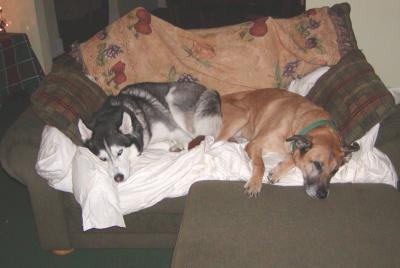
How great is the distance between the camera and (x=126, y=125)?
2387mm

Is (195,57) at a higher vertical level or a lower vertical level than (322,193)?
higher

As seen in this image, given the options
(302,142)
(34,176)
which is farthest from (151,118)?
(302,142)

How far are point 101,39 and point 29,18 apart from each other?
225cm

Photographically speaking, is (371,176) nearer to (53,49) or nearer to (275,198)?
(275,198)

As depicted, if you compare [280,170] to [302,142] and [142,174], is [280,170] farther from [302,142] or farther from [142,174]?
[142,174]

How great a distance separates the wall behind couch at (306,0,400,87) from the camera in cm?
316

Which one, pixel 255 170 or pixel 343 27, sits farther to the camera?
pixel 343 27

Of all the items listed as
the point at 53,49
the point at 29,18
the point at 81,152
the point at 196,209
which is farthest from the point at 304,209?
the point at 53,49

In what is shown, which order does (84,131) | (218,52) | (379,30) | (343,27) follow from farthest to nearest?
(379,30) < (218,52) < (343,27) < (84,131)

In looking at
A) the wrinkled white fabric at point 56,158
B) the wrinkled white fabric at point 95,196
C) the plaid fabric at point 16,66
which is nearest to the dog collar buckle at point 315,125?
the wrinkled white fabric at point 95,196

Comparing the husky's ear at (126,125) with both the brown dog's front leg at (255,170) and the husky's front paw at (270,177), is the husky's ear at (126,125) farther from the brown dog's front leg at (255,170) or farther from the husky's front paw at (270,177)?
the husky's front paw at (270,177)

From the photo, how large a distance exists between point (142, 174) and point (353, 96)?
1.39 metres

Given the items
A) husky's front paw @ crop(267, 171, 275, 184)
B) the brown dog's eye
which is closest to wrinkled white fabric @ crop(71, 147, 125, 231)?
husky's front paw @ crop(267, 171, 275, 184)

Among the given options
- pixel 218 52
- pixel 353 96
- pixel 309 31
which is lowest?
pixel 353 96
